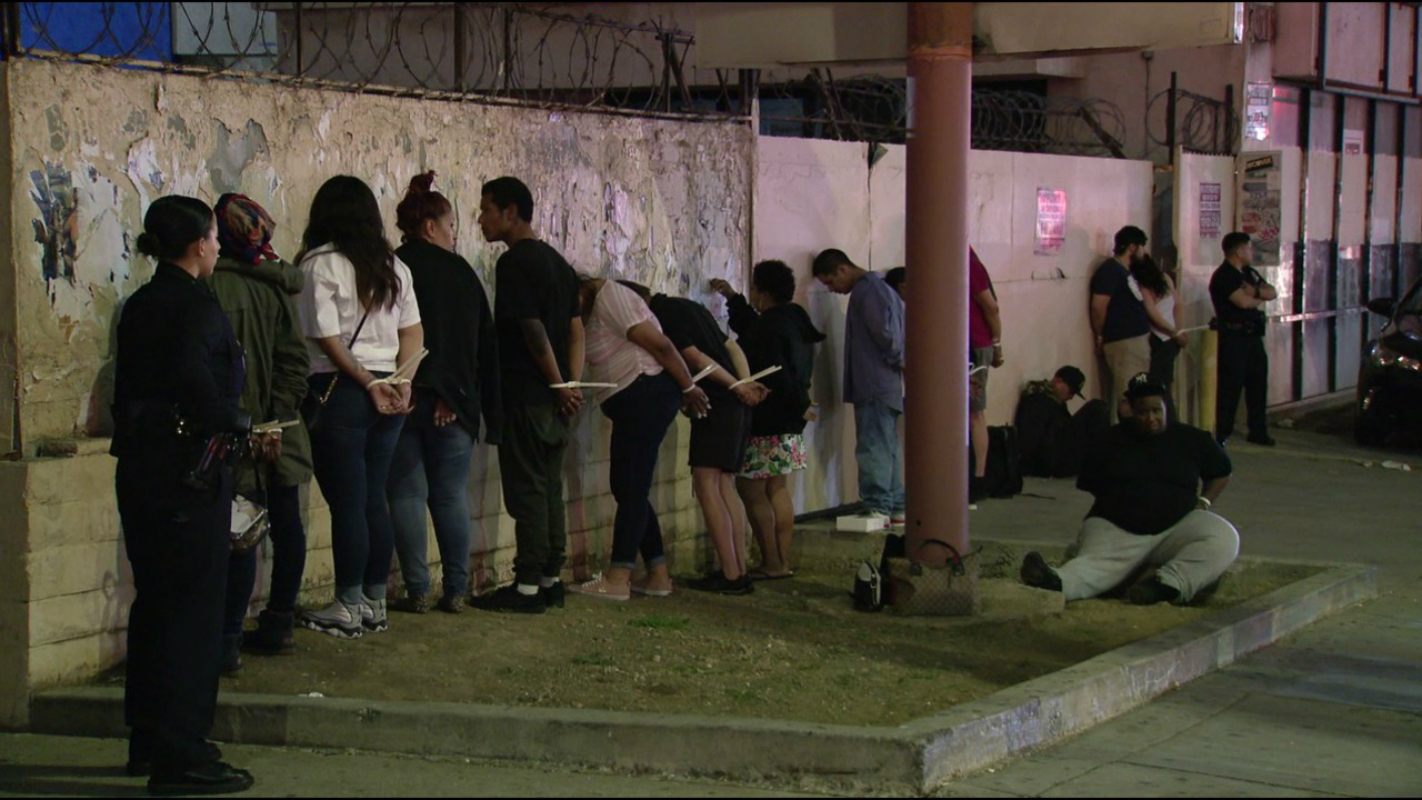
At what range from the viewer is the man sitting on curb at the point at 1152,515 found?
29.7ft

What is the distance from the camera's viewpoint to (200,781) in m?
5.72

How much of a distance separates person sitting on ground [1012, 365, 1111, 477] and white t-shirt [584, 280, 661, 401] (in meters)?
5.49

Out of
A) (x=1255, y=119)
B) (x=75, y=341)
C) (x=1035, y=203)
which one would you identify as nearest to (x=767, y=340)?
(x=75, y=341)

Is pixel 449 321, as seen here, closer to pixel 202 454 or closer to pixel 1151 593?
pixel 202 454

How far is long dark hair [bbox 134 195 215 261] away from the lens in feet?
19.2

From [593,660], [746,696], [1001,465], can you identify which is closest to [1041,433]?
[1001,465]

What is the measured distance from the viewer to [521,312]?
813cm

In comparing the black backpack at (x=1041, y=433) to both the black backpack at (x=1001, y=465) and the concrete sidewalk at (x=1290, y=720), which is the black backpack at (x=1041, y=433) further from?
the concrete sidewalk at (x=1290, y=720)

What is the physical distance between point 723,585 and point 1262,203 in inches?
398

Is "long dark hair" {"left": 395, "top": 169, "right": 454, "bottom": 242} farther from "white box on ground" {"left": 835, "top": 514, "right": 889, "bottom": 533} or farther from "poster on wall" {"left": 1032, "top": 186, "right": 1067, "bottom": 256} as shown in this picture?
"poster on wall" {"left": 1032, "top": 186, "right": 1067, "bottom": 256}

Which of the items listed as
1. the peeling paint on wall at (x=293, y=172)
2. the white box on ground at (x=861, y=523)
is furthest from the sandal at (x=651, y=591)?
the white box on ground at (x=861, y=523)

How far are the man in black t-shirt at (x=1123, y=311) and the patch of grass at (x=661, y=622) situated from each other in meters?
7.10

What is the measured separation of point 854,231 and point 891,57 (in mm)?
3062

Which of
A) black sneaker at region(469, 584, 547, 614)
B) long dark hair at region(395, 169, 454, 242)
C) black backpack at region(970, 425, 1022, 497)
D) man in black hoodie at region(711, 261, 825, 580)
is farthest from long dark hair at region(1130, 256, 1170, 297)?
long dark hair at region(395, 169, 454, 242)
